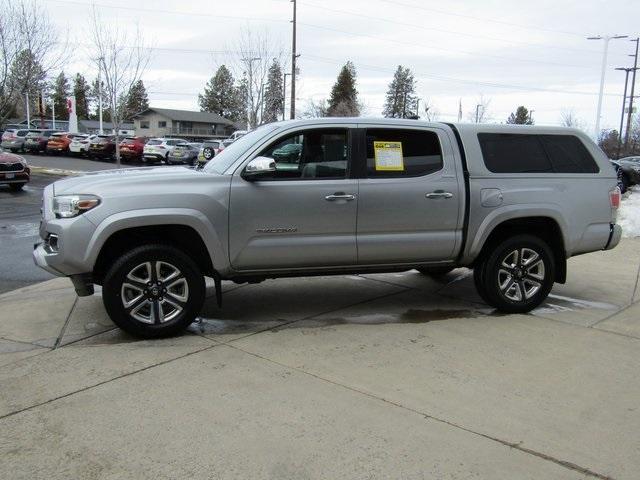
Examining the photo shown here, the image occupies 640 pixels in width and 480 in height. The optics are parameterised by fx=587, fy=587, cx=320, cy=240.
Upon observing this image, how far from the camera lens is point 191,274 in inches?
192

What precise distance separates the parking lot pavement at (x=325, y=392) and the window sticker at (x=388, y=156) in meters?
1.44

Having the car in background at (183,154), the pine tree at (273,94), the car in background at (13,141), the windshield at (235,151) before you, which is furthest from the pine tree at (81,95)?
the windshield at (235,151)

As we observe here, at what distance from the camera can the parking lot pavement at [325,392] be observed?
3.11 meters

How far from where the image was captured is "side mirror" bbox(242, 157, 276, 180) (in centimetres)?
490

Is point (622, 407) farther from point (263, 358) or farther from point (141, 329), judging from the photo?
point (141, 329)

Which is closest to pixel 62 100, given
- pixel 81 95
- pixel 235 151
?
pixel 81 95

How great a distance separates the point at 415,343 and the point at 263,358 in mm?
1294

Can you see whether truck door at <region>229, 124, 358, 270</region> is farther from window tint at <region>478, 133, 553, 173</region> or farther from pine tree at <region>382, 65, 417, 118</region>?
pine tree at <region>382, 65, 417, 118</region>

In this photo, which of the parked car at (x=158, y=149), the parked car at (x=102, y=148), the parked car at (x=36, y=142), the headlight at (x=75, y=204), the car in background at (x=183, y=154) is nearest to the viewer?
the headlight at (x=75, y=204)

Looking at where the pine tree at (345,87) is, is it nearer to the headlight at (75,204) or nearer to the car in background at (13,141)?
the car in background at (13,141)

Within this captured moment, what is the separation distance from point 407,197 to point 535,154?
1532mm

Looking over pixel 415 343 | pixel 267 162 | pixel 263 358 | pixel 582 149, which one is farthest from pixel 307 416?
pixel 582 149

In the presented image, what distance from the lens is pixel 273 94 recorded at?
5834 centimetres

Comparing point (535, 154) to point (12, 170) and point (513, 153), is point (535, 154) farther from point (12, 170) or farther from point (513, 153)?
point (12, 170)
